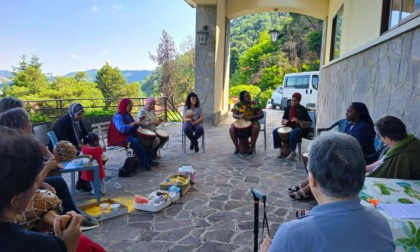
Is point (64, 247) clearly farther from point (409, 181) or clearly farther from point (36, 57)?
point (36, 57)

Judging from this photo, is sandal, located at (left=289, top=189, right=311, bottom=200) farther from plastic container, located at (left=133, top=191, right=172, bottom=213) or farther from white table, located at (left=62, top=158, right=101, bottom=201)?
white table, located at (left=62, top=158, right=101, bottom=201)

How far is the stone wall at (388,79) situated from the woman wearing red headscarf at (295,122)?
728 millimetres

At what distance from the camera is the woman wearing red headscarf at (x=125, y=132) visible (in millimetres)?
4191

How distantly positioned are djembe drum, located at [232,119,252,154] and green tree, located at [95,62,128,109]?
1778cm

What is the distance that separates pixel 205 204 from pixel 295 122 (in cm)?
248

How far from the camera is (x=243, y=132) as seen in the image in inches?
205

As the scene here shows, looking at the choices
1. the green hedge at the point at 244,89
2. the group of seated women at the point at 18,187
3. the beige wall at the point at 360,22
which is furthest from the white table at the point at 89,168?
the green hedge at the point at 244,89

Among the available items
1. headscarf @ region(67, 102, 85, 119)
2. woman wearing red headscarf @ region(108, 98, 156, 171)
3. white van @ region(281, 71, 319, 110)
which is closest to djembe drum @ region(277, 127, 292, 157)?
woman wearing red headscarf @ region(108, 98, 156, 171)

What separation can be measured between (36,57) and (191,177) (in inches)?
949

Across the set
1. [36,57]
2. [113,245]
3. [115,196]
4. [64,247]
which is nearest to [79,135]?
[115,196]

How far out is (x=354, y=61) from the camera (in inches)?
177

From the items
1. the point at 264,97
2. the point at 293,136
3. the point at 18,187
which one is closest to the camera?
the point at 18,187

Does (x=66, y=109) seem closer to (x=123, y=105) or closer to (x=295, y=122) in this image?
(x=123, y=105)

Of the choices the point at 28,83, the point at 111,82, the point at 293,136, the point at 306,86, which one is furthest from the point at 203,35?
the point at 28,83
